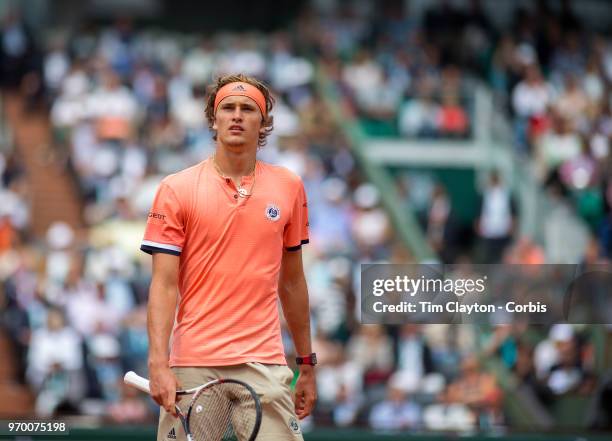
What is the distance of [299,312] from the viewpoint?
21.1 ft

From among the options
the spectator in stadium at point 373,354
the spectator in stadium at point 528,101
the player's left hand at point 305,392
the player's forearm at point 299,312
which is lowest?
the spectator in stadium at point 373,354

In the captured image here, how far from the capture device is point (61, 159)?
1898cm

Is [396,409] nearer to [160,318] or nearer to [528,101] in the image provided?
[160,318]

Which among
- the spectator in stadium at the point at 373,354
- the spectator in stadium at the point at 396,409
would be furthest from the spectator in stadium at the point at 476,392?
the spectator in stadium at the point at 373,354

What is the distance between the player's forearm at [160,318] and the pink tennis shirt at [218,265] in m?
0.12

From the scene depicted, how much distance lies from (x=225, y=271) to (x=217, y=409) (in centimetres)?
58

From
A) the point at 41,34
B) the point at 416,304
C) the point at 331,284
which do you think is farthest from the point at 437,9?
the point at 416,304

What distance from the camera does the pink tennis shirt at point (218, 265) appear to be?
19.7ft

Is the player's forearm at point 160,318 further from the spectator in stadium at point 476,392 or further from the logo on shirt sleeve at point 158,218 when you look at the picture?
the spectator in stadium at point 476,392

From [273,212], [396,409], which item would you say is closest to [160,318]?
[273,212]

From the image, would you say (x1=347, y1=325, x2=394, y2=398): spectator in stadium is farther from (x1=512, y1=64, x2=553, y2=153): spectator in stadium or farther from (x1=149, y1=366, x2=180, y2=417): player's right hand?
(x1=149, y1=366, x2=180, y2=417): player's right hand

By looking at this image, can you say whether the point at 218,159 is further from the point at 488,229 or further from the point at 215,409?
the point at 488,229

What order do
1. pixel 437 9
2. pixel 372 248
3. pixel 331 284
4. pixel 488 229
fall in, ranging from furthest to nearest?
pixel 437 9 < pixel 488 229 < pixel 372 248 < pixel 331 284

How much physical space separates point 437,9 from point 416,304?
57.2 feet
